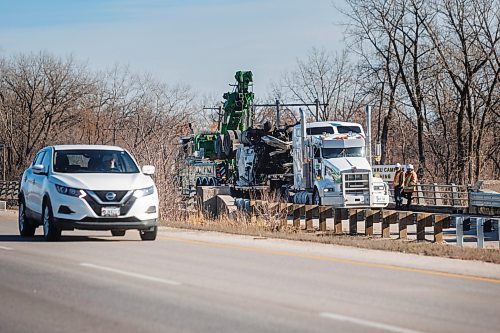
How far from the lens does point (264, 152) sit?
141 feet

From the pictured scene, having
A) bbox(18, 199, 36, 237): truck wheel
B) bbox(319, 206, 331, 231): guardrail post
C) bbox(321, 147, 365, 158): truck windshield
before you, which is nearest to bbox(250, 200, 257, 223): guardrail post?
bbox(319, 206, 331, 231): guardrail post

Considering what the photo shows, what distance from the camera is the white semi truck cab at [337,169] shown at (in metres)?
35.7

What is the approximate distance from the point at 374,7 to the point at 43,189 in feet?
122

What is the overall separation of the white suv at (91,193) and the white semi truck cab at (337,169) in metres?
17.2

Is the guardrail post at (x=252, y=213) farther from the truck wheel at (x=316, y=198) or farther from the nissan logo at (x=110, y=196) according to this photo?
the truck wheel at (x=316, y=198)

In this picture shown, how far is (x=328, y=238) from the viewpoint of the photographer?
69.8 ft

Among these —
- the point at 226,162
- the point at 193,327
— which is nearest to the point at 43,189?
the point at 193,327

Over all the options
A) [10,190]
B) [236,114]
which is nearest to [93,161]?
[236,114]

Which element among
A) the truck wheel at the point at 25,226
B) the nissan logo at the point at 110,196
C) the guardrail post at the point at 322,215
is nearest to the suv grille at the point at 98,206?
the nissan logo at the point at 110,196

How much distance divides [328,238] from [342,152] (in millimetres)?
15527

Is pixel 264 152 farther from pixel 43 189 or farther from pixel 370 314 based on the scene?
pixel 370 314

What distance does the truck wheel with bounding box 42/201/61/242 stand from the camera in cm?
1820

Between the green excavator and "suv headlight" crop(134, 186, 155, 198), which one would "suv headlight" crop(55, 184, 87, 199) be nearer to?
"suv headlight" crop(134, 186, 155, 198)

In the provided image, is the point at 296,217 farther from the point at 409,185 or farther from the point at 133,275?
the point at 133,275
